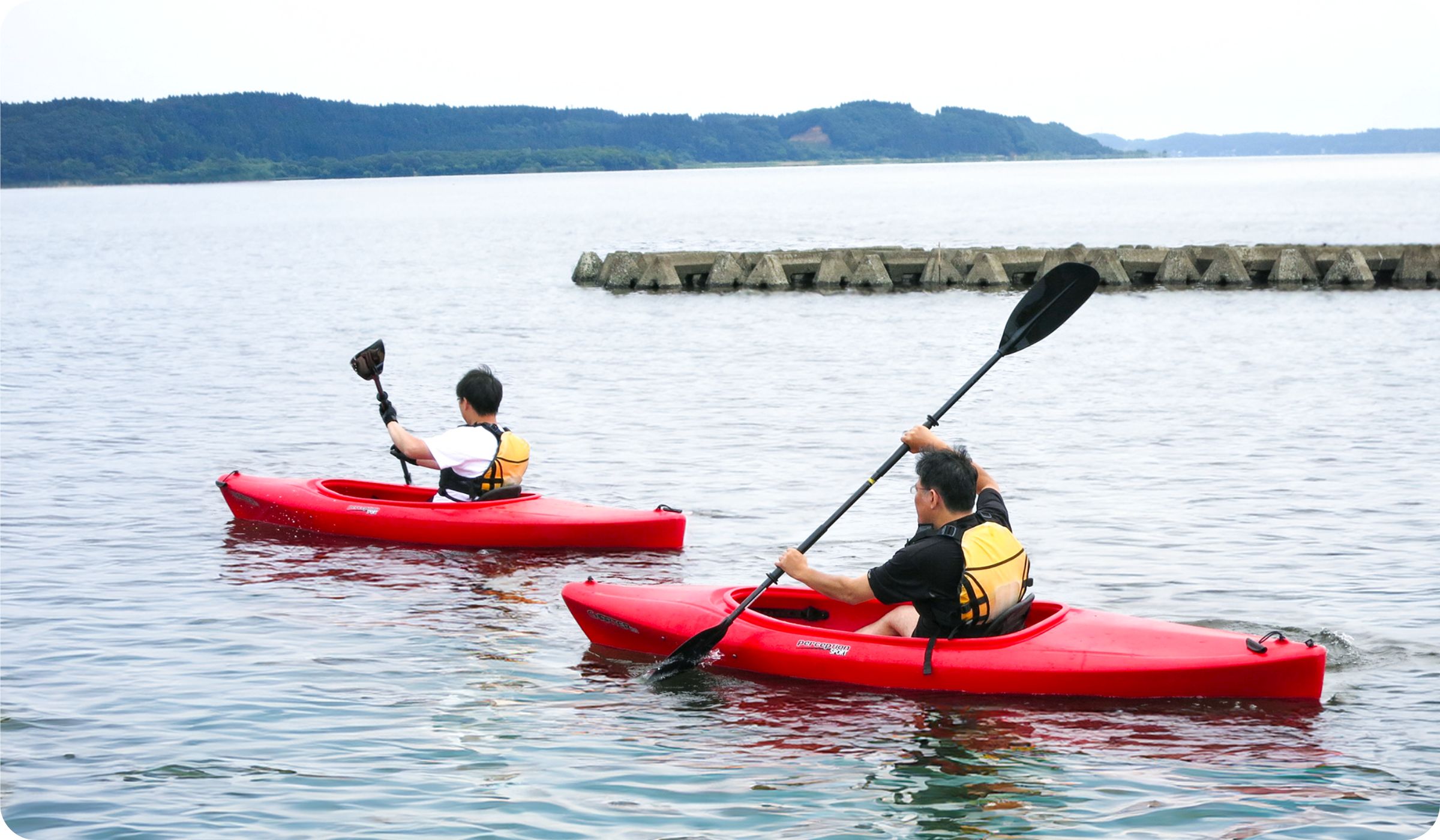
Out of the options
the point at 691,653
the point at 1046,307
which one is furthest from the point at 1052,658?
the point at 1046,307

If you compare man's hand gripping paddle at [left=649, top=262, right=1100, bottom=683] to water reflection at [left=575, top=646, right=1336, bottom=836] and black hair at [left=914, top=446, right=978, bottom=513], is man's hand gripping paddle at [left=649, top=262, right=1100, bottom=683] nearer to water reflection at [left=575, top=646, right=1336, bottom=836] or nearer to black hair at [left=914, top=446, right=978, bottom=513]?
water reflection at [left=575, top=646, right=1336, bottom=836]

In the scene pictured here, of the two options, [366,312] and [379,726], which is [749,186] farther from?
[379,726]

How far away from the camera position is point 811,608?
8.20 meters

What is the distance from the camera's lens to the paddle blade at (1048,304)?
9008 mm

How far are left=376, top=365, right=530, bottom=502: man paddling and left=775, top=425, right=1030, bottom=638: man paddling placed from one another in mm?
3485

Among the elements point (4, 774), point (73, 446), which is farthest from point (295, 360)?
point (4, 774)

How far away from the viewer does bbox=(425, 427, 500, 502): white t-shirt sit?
10266 mm

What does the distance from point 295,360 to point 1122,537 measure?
16.6 m

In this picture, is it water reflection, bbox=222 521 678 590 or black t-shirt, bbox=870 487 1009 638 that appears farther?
water reflection, bbox=222 521 678 590

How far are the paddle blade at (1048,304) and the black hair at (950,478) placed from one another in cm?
200

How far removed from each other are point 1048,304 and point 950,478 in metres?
2.39

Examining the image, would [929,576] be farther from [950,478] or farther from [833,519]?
[833,519]

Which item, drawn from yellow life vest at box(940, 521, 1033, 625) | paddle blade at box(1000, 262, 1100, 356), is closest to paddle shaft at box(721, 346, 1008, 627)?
paddle blade at box(1000, 262, 1100, 356)

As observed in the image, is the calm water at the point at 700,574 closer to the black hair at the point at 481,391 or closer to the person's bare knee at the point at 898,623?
the person's bare knee at the point at 898,623
